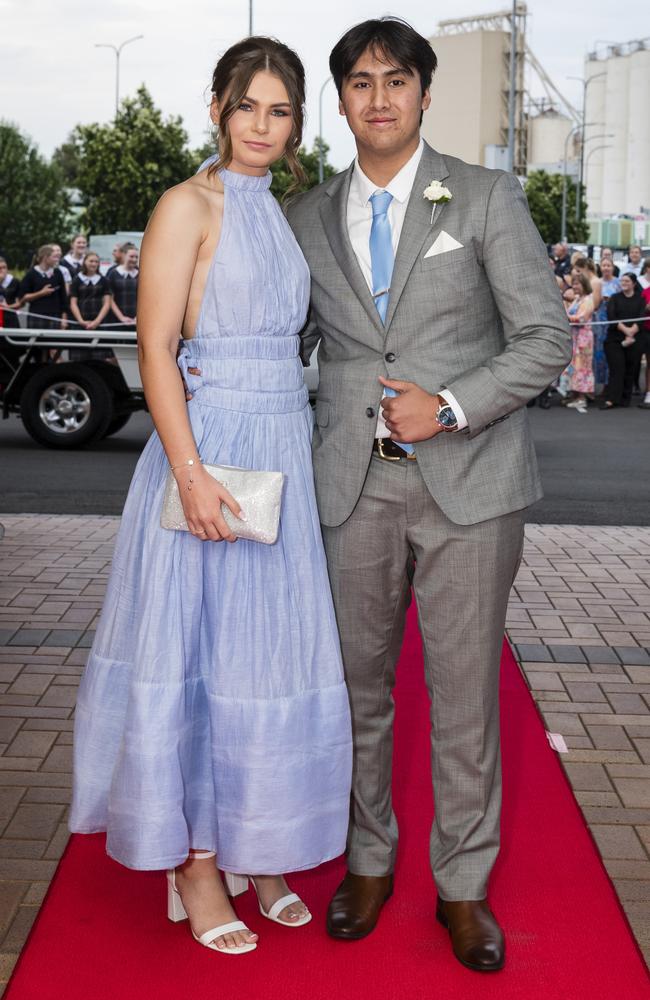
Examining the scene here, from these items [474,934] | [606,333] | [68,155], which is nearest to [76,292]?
[606,333]

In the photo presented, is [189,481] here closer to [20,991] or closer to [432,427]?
[432,427]

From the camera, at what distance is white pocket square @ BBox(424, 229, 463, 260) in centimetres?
284

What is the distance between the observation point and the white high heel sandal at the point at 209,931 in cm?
297

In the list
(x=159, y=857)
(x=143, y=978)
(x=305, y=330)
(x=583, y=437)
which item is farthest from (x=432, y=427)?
(x=583, y=437)

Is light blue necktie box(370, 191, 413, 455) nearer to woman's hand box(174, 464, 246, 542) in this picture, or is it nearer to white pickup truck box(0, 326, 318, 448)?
woman's hand box(174, 464, 246, 542)

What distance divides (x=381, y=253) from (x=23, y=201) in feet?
212

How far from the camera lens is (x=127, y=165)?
166 feet

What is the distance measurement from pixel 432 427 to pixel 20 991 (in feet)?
5.05

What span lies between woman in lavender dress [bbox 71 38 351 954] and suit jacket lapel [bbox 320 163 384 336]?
0.10 m

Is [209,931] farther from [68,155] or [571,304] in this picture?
[68,155]

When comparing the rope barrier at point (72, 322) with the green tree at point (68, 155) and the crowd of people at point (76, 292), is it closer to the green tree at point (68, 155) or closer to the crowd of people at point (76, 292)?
the crowd of people at point (76, 292)

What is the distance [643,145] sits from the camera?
122 m

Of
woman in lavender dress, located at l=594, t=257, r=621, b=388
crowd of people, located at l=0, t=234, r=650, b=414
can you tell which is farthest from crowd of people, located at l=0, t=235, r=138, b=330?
woman in lavender dress, located at l=594, t=257, r=621, b=388

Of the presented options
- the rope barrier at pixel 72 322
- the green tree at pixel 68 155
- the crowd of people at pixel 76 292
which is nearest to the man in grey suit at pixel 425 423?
the rope barrier at pixel 72 322
